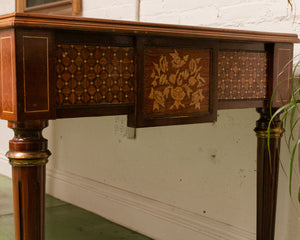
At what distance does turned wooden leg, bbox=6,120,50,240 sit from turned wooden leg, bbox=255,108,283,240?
946 millimetres

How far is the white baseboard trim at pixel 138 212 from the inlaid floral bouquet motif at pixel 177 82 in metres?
0.95

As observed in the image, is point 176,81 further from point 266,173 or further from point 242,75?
point 266,173

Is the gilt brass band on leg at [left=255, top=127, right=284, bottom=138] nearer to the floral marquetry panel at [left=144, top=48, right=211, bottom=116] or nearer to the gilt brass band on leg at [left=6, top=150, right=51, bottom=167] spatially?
the floral marquetry panel at [left=144, top=48, right=211, bottom=116]

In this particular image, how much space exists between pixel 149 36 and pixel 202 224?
129 cm

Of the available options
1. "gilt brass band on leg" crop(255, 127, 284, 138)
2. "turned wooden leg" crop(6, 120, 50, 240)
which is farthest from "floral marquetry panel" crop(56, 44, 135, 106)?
"gilt brass band on leg" crop(255, 127, 284, 138)

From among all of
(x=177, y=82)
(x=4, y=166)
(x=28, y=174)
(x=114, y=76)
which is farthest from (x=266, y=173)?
(x=4, y=166)

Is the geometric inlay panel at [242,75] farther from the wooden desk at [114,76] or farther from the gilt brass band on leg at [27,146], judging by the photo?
the gilt brass band on leg at [27,146]

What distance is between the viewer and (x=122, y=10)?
292cm

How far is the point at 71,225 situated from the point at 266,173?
1.44m

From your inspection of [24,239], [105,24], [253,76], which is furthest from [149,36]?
[24,239]

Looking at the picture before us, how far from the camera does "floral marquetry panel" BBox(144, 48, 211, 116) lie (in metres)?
1.51

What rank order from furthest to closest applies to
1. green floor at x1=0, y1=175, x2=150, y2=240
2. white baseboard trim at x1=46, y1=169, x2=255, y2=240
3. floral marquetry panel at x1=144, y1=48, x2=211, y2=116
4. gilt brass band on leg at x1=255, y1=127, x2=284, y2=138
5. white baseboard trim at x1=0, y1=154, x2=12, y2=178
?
white baseboard trim at x1=0, y1=154, x2=12, y2=178 < green floor at x1=0, y1=175, x2=150, y2=240 < white baseboard trim at x1=46, y1=169, x2=255, y2=240 < gilt brass band on leg at x1=255, y1=127, x2=284, y2=138 < floral marquetry panel at x1=144, y1=48, x2=211, y2=116

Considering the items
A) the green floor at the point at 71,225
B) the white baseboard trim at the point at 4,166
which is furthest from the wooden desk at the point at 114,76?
the white baseboard trim at the point at 4,166

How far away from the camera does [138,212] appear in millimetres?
2859
